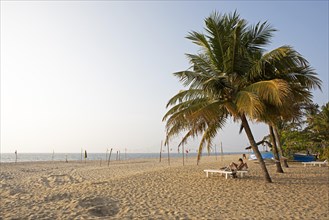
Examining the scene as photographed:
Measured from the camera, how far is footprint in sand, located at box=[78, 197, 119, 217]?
22.0ft

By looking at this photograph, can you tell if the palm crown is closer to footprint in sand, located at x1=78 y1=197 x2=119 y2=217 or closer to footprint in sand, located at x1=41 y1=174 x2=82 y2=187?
footprint in sand, located at x1=78 y1=197 x2=119 y2=217

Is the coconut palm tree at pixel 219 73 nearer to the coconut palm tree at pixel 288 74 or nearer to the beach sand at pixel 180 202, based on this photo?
the coconut palm tree at pixel 288 74

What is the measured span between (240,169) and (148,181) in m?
4.91

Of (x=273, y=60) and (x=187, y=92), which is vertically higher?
(x=273, y=60)

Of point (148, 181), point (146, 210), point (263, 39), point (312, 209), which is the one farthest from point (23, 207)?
point (263, 39)

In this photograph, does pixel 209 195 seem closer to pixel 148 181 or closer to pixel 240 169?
pixel 148 181

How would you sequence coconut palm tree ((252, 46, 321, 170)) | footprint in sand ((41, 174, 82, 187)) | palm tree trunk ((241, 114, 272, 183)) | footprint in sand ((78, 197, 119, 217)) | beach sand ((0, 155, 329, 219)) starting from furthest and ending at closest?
1. footprint in sand ((41, 174, 82, 187))
2. palm tree trunk ((241, 114, 272, 183))
3. coconut palm tree ((252, 46, 321, 170))
4. footprint in sand ((78, 197, 119, 217))
5. beach sand ((0, 155, 329, 219))

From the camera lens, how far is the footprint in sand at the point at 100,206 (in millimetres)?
6699

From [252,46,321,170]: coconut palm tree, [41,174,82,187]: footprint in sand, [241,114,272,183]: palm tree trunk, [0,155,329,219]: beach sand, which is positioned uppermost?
[252,46,321,170]: coconut palm tree

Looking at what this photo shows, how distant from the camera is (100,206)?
7285 millimetres

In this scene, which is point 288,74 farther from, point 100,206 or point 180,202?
point 100,206

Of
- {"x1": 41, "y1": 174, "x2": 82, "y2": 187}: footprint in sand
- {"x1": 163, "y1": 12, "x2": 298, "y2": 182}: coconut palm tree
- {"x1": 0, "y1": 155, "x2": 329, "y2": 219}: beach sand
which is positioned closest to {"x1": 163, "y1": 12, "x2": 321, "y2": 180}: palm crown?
{"x1": 163, "y1": 12, "x2": 298, "y2": 182}: coconut palm tree

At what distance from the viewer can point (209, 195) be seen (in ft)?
28.9

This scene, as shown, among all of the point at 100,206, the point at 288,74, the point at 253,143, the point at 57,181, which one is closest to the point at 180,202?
the point at 100,206
